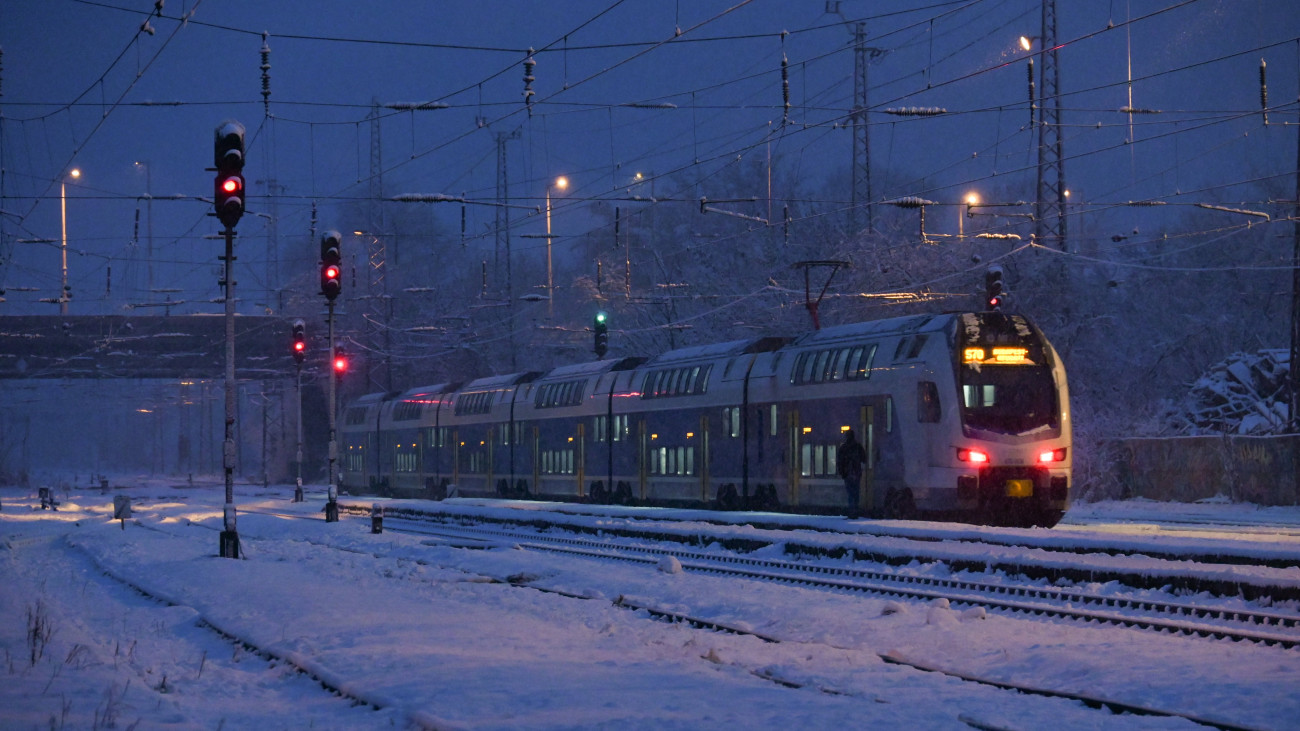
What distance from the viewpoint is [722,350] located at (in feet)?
105

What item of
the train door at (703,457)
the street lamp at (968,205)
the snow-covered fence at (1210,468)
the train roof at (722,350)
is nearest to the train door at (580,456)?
the train roof at (722,350)

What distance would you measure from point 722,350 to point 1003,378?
952cm

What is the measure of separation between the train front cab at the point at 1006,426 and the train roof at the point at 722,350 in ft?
22.0

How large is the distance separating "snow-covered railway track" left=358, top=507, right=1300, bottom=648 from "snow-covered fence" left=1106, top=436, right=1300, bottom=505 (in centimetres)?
1766

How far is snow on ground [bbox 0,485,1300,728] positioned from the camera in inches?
352

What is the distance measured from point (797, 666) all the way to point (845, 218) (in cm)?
4972

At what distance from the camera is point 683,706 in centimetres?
908

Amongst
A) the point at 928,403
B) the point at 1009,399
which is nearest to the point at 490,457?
the point at 928,403

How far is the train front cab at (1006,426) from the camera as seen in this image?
2303 cm

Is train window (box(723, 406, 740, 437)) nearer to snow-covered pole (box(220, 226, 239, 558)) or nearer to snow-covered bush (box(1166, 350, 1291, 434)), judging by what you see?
snow-covered pole (box(220, 226, 239, 558))

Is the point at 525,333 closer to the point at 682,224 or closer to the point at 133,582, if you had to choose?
the point at 682,224

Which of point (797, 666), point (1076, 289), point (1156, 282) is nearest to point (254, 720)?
point (797, 666)

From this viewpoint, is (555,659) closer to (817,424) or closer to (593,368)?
(817,424)

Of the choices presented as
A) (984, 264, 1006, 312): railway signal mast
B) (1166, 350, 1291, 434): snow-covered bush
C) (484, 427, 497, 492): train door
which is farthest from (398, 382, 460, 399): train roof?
(1166, 350, 1291, 434): snow-covered bush
